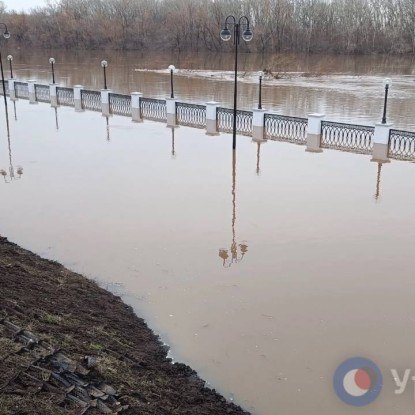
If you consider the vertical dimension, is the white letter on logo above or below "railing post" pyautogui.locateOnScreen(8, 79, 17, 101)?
below

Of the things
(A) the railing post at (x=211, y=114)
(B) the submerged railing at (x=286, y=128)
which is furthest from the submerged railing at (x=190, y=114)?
(B) the submerged railing at (x=286, y=128)

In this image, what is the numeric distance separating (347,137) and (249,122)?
394cm

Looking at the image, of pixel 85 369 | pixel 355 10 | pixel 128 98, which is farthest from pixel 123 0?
pixel 85 369

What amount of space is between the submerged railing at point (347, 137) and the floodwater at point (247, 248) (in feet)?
3.54

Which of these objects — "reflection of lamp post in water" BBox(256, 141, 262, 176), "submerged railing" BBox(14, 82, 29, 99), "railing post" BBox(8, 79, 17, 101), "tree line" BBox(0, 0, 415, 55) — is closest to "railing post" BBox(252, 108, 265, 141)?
"reflection of lamp post in water" BBox(256, 141, 262, 176)

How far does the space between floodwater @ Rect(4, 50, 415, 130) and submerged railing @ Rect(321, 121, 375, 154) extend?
4527 mm

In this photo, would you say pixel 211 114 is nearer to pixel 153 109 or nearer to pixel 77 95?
pixel 153 109

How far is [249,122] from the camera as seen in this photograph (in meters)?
18.5

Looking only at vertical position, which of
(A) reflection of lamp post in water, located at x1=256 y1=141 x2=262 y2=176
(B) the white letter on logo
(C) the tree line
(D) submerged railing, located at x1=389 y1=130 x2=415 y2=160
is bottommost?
(B) the white letter on logo

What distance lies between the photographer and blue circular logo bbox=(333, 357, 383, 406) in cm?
499

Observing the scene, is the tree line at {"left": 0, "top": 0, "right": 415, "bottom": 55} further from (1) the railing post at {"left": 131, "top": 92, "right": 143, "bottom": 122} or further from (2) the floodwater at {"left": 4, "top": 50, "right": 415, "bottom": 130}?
(1) the railing post at {"left": 131, "top": 92, "right": 143, "bottom": 122}

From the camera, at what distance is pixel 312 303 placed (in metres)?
6.60

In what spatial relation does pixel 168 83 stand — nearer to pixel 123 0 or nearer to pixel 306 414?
pixel 306 414

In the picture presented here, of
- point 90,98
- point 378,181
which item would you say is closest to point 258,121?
point 378,181
